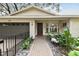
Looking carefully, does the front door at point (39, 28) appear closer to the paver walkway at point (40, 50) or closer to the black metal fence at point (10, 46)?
the black metal fence at point (10, 46)

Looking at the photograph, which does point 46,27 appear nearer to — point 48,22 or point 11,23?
point 48,22

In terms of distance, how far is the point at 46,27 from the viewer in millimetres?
A: 13461

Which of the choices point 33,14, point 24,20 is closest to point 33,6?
point 33,14

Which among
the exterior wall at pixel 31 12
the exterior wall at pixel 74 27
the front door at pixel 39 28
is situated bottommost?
the front door at pixel 39 28

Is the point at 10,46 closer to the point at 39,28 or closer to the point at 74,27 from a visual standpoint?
the point at 74,27

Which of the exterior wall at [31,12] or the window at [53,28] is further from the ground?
the exterior wall at [31,12]

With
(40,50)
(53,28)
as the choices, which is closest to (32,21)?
(53,28)

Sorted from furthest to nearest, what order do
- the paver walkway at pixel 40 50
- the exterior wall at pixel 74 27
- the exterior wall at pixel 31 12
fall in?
the exterior wall at pixel 31 12 < the exterior wall at pixel 74 27 < the paver walkway at pixel 40 50

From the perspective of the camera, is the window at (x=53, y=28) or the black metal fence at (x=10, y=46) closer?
the black metal fence at (x=10, y=46)

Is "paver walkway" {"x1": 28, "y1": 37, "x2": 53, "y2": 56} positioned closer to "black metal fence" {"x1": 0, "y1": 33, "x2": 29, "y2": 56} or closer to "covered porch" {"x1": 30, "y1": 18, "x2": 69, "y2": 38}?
"black metal fence" {"x1": 0, "y1": 33, "x2": 29, "y2": 56}

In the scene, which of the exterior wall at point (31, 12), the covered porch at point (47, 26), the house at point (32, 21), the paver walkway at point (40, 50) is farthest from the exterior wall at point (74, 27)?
the paver walkway at point (40, 50)

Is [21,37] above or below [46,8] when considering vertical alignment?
below

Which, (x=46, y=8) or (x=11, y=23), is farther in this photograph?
(x=46, y=8)

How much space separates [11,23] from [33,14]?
192 cm
